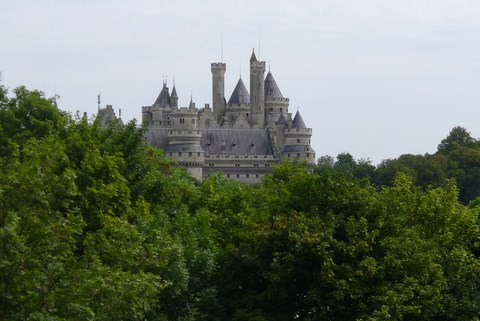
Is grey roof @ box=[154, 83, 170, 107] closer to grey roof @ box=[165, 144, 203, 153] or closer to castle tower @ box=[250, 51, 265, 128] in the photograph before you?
castle tower @ box=[250, 51, 265, 128]

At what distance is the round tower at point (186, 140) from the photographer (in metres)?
151

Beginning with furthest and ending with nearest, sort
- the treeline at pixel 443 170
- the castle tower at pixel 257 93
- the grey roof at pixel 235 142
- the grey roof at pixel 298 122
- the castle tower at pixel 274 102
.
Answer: the castle tower at pixel 274 102 → the castle tower at pixel 257 93 → the grey roof at pixel 298 122 → the grey roof at pixel 235 142 → the treeline at pixel 443 170

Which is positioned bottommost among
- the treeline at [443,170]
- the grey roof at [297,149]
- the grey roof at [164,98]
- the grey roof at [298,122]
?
the treeline at [443,170]

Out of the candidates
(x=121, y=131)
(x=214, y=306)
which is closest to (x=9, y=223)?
(x=214, y=306)

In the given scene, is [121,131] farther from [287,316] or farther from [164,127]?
[164,127]

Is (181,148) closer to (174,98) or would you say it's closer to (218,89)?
(174,98)

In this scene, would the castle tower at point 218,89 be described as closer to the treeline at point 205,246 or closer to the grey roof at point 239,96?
the grey roof at point 239,96

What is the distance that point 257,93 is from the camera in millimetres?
175125

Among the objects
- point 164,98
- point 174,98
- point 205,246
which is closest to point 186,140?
point 164,98

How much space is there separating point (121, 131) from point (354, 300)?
47.1 ft

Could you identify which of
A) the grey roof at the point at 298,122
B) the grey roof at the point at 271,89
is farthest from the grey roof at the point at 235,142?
the grey roof at the point at 271,89

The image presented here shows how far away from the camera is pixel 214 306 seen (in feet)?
132

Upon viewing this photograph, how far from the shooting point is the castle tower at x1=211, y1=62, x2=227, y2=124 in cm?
17575

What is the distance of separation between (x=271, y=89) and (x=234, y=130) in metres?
18.6
